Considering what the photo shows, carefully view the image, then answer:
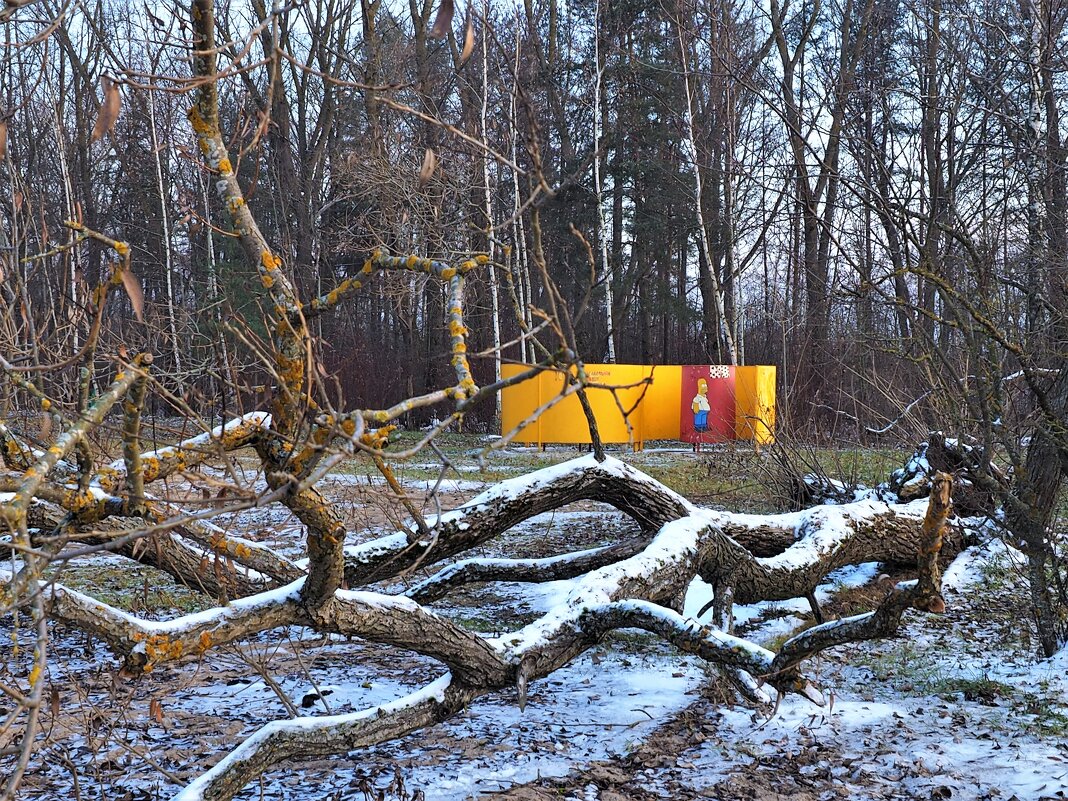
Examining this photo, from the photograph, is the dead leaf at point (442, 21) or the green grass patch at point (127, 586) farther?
the green grass patch at point (127, 586)

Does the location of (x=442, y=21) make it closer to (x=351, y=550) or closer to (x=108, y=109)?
(x=108, y=109)

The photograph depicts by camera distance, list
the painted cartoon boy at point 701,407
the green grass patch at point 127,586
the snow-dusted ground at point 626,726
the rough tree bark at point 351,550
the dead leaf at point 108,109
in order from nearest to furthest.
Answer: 1. the dead leaf at point 108,109
2. the rough tree bark at point 351,550
3. the snow-dusted ground at point 626,726
4. the green grass patch at point 127,586
5. the painted cartoon boy at point 701,407

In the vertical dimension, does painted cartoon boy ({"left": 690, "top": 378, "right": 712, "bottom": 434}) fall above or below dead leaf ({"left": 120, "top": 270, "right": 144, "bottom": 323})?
below

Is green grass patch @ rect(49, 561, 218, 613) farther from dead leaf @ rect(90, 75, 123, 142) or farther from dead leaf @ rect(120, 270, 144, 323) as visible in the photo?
dead leaf @ rect(90, 75, 123, 142)

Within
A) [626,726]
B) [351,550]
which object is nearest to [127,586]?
[351,550]

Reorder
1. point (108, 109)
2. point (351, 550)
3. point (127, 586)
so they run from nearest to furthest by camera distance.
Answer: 1. point (108, 109)
2. point (351, 550)
3. point (127, 586)

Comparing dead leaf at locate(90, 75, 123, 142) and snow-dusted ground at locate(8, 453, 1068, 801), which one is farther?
snow-dusted ground at locate(8, 453, 1068, 801)

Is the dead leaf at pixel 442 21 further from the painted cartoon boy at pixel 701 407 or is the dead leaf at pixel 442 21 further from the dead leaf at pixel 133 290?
the painted cartoon boy at pixel 701 407

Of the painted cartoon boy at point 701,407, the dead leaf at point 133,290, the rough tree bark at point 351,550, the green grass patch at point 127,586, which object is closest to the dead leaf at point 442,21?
the rough tree bark at point 351,550

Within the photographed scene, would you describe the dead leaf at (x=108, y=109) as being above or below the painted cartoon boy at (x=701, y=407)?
above

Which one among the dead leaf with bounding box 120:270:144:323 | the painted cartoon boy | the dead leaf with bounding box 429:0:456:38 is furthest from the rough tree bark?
the painted cartoon boy

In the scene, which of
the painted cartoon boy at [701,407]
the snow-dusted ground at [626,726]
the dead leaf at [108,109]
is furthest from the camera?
the painted cartoon boy at [701,407]

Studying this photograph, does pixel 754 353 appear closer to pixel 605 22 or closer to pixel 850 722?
pixel 605 22

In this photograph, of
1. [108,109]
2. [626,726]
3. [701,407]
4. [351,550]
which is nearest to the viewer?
[108,109]
